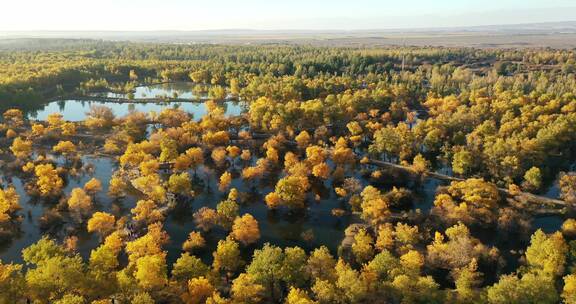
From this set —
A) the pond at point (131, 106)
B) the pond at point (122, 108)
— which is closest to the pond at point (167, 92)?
the pond at point (131, 106)

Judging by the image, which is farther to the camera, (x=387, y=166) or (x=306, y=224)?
(x=387, y=166)

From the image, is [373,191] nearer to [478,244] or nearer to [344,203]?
[344,203]

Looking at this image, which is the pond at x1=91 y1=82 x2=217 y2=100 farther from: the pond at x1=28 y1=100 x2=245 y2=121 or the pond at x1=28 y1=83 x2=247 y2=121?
the pond at x1=28 y1=100 x2=245 y2=121

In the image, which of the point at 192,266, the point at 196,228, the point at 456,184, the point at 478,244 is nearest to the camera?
the point at 192,266

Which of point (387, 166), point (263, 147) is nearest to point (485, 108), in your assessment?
point (387, 166)

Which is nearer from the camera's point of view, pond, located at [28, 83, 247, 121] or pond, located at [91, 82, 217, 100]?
pond, located at [28, 83, 247, 121]

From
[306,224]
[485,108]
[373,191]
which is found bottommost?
[306,224]

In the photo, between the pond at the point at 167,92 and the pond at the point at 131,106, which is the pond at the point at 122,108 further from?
the pond at the point at 167,92

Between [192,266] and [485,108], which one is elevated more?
[485,108]

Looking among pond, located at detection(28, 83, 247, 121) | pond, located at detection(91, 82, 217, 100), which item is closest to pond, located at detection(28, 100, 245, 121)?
pond, located at detection(28, 83, 247, 121)

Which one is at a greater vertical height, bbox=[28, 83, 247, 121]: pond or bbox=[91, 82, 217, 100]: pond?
bbox=[91, 82, 217, 100]: pond

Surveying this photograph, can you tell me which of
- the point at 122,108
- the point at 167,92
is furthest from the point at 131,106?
the point at 167,92
